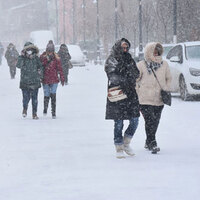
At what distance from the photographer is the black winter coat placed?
8758mm

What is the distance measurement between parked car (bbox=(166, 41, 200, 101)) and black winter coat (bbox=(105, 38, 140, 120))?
29.7ft

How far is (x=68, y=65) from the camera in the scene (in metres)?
25.0

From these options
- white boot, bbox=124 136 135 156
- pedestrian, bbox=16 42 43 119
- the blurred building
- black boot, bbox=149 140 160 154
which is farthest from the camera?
the blurred building

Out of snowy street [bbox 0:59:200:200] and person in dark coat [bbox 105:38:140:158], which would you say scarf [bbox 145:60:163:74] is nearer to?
person in dark coat [bbox 105:38:140:158]

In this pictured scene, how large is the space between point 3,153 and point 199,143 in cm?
283

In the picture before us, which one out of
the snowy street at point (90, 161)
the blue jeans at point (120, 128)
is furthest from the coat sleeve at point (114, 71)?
the snowy street at point (90, 161)

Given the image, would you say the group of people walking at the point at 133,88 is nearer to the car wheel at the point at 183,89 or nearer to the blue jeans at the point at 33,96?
the blue jeans at the point at 33,96

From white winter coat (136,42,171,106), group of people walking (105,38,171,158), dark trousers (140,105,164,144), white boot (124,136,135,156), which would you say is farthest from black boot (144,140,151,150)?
white winter coat (136,42,171,106)

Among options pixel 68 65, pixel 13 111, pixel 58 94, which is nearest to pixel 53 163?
A: pixel 13 111

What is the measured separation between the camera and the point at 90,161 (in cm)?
877

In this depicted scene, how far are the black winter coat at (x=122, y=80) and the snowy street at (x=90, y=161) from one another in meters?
0.59

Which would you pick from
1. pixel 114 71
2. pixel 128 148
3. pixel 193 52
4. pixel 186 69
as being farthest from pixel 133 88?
pixel 193 52

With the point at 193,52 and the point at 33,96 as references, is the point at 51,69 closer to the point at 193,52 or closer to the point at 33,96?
the point at 33,96

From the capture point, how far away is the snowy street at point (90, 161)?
22.7ft
